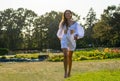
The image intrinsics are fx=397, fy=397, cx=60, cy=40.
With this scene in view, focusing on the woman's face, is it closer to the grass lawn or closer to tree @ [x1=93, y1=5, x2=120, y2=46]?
the grass lawn

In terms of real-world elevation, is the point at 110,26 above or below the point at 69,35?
above

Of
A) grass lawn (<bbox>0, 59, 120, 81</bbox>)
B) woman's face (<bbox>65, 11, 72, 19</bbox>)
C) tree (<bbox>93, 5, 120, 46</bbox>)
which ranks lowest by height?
grass lawn (<bbox>0, 59, 120, 81</bbox>)

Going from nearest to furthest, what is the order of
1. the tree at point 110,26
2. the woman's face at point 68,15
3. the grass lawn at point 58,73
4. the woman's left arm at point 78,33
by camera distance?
the grass lawn at point 58,73 < the woman's face at point 68,15 < the woman's left arm at point 78,33 < the tree at point 110,26

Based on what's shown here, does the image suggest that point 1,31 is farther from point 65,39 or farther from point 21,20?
point 65,39

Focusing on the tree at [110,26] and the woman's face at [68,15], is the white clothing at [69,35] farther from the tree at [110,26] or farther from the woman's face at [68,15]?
the tree at [110,26]

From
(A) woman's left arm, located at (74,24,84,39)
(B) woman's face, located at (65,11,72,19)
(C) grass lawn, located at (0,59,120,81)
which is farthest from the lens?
(A) woman's left arm, located at (74,24,84,39)

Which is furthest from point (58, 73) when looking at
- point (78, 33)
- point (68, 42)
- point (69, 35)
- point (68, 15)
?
point (68, 15)

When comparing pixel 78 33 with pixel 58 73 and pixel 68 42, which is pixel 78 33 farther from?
pixel 58 73

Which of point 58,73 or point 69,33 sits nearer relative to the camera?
point 69,33

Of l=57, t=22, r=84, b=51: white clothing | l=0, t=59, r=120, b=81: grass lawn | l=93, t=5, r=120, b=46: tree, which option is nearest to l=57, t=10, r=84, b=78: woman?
l=57, t=22, r=84, b=51: white clothing

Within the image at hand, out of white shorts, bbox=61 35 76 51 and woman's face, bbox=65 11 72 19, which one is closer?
woman's face, bbox=65 11 72 19

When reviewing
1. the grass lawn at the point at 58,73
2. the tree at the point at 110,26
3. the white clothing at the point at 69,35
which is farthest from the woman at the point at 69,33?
the tree at the point at 110,26

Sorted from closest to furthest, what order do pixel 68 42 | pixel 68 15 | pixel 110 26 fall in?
pixel 68 15 → pixel 68 42 → pixel 110 26

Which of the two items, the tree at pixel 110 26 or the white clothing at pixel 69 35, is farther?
the tree at pixel 110 26
